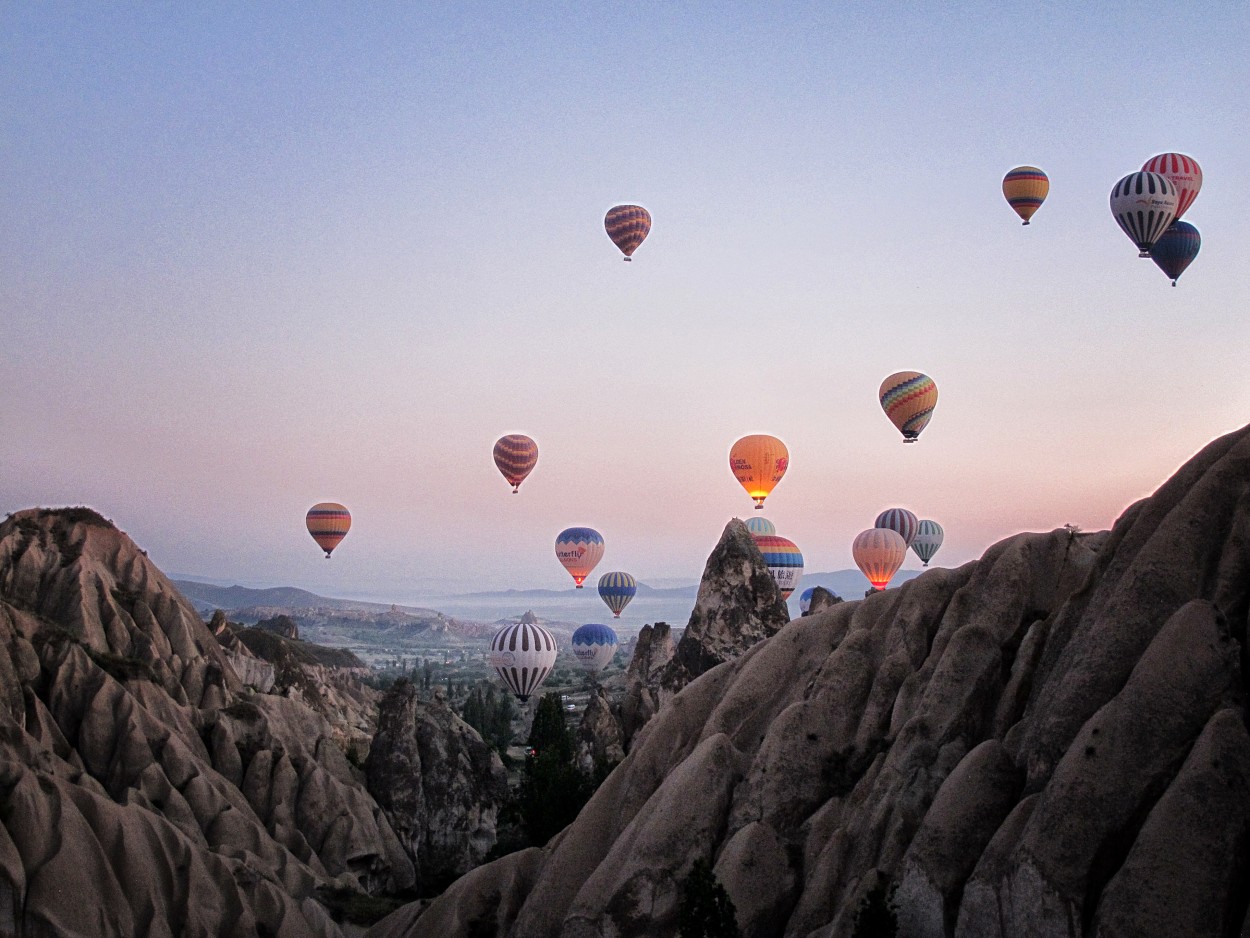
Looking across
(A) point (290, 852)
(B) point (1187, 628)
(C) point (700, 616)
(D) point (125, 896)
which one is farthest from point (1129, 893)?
(C) point (700, 616)

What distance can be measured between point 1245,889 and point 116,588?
53.5 meters

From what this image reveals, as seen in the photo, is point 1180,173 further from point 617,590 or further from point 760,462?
point 617,590

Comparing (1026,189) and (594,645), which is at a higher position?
(1026,189)

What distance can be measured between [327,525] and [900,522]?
168 ft

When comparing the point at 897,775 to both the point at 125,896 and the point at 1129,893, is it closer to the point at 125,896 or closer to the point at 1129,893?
the point at 1129,893

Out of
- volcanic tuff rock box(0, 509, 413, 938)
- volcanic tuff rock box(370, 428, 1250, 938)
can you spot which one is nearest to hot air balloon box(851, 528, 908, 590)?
volcanic tuff rock box(0, 509, 413, 938)

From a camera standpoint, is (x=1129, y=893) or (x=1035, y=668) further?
(x=1035, y=668)

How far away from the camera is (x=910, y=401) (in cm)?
7419

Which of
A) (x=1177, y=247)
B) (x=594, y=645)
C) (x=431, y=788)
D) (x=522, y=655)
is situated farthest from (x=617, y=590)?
(x=1177, y=247)

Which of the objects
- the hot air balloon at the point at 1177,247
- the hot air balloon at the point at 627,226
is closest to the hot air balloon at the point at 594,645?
the hot air balloon at the point at 627,226

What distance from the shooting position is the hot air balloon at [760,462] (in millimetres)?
83812

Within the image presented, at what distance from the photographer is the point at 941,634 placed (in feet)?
86.4

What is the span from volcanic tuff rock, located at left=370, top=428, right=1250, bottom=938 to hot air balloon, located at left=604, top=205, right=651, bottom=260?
190 feet

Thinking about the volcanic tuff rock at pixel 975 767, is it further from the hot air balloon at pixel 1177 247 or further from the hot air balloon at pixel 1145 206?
the hot air balloon at pixel 1177 247
